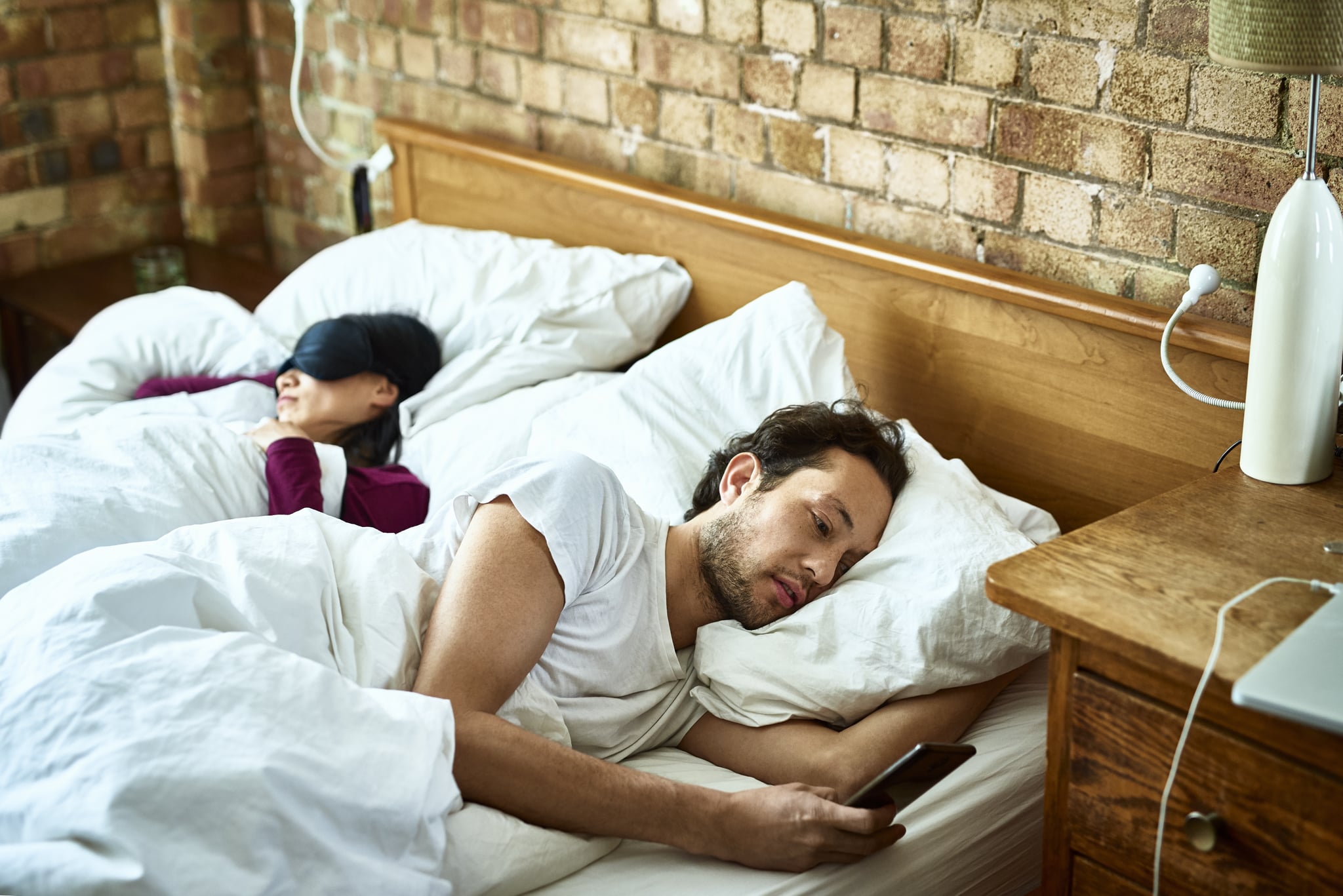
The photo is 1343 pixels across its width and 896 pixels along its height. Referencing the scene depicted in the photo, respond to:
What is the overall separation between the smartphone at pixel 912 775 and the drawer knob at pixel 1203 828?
19 centimetres

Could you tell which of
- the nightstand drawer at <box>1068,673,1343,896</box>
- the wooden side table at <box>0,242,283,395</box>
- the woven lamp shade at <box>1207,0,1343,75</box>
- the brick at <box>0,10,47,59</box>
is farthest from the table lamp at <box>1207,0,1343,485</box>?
the brick at <box>0,10,47,59</box>

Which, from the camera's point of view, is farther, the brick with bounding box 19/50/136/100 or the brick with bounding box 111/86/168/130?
the brick with bounding box 111/86/168/130

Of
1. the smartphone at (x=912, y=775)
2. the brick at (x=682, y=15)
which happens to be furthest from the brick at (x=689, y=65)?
the smartphone at (x=912, y=775)

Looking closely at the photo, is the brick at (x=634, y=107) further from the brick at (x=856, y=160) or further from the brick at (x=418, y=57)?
the brick at (x=418, y=57)

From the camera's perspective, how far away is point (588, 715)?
4.47 feet

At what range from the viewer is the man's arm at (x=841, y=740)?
51.7 inches

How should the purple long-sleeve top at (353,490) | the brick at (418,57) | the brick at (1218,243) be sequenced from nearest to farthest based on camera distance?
1. the brick at (1218,243)
2. the purple long-sleeve top at (353,490)
3. the brick at (418,57)

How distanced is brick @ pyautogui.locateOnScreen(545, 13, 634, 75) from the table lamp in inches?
47.9

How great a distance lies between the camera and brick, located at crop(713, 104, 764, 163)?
203 centimetres

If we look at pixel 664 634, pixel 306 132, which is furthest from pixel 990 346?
pixel 306 132

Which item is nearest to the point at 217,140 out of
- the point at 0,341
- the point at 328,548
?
the point at 0,341

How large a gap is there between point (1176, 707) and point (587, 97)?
1.65 meters

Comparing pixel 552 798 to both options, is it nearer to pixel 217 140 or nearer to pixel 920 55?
pixel 920 55

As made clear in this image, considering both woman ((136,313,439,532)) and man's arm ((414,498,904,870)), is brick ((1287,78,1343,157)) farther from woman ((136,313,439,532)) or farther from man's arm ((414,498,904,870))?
woman ((136,313,439,532))
